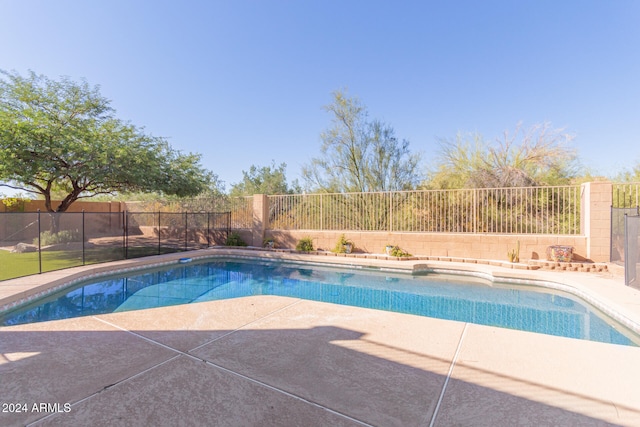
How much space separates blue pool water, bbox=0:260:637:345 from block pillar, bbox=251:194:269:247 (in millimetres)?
2571

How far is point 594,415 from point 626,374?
3.15ft

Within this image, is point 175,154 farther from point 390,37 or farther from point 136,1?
point 390,37

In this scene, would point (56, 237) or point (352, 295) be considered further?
point (56, 237)

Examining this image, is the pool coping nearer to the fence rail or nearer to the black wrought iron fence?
the black wrought iron fence

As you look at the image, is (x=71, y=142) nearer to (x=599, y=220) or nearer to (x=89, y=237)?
(x=89, y=237)

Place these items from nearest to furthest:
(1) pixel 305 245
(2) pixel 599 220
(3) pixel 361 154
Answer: (2) pixel 599 220 → (1) pixel 305 245 → (3) pixel 361 154

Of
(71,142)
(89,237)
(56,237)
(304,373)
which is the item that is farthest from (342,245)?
(89,237)

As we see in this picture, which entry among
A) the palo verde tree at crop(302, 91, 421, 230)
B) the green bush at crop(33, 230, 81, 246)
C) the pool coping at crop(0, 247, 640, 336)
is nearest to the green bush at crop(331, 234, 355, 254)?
the pool coping at crop(0, 247, 640, 336)

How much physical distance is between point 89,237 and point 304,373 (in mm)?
16150

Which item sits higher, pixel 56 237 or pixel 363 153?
pixel 363 153

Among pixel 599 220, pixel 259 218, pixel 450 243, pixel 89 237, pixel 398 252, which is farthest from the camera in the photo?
pixel 89 237

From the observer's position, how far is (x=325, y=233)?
1060 centimetres

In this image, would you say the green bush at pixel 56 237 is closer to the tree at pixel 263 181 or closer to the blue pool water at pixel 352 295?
the blue pool water at pixel 352 295

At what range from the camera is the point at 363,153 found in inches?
477
